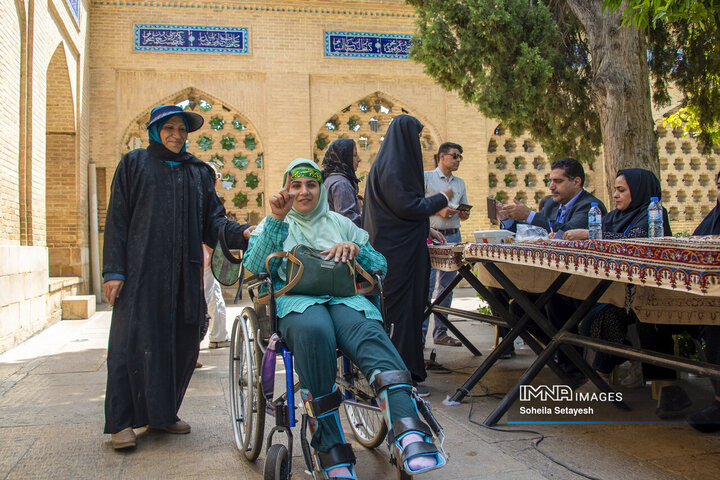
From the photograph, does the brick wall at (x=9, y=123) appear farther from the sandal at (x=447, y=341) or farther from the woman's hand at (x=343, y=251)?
the woman's hand at (x=343, y=251)

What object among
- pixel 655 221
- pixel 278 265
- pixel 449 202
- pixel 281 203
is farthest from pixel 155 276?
pixel 449 202

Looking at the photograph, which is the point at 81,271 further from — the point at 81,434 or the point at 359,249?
the point at 359,249

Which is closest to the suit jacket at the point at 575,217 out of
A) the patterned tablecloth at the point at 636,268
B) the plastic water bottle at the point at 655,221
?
the patterned tablecloth at the point at 636,268

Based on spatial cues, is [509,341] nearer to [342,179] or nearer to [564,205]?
[564,205]

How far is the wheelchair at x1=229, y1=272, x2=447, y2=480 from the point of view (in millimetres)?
2078

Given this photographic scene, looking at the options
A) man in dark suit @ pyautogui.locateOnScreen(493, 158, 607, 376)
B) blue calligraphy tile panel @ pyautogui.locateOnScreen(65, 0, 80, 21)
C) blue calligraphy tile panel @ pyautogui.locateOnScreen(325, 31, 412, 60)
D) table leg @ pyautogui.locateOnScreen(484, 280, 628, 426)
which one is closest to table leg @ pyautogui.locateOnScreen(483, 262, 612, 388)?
table leg @ pyautogui.locateOnScreen(484, 280, 628, 426)

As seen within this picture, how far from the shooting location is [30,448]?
9.10 ft

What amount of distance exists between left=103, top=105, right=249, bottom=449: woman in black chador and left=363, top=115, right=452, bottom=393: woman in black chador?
0.91m

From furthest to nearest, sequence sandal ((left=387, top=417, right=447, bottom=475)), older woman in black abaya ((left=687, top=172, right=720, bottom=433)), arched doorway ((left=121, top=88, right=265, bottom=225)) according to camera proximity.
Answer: arched doorway ((left=121, top=88, right=265, bottom=225)) → older woman in black abaya ((left=687, top=172, right=720, bottom=433)) → sandal ((left=387, top=417, right=447, bottom=475))

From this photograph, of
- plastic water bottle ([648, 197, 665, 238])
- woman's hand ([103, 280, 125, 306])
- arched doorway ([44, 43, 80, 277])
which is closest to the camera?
woman's hand ([103, 280, 125, 306])

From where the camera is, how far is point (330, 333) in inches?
87.3

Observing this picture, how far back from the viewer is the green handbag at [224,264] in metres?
2.99

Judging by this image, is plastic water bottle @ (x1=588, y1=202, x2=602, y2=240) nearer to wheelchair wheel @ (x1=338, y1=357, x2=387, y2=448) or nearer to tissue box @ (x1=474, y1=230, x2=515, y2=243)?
tissue box @ (x1=474, y1=230, x2=515, y2=243)

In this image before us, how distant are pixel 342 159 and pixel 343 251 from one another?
6.39 feet
